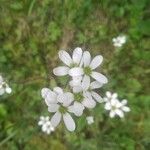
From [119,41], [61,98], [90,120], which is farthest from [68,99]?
[119,41]

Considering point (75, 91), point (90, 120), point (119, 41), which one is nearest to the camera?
point (75, 91)

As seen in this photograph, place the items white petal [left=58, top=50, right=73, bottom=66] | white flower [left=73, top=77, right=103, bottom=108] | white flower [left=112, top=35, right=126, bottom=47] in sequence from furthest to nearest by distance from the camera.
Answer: white flower [left=112, top=35, right=126, bottom=47] → white petal [left=58, top=50, right=73, bottom=66] → white flower [left=73, top=77, right=103, bottom=108]

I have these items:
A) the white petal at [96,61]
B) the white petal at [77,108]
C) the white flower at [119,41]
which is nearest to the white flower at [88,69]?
the white petal at [96,61]

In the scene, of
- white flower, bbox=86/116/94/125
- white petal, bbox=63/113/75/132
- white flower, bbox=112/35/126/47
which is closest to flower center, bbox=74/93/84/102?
white petal, bbox=63/113/75/132

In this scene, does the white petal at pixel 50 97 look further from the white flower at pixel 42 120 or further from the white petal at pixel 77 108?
the white flower at pixel 42 120

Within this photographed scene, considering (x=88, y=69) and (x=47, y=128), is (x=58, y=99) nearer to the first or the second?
(x=88, y=69)

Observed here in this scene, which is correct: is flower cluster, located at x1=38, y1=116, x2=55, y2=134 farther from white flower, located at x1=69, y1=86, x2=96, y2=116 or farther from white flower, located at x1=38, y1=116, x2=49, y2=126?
white flower, located at x1=69, y1=86, x2=96, y2=116
